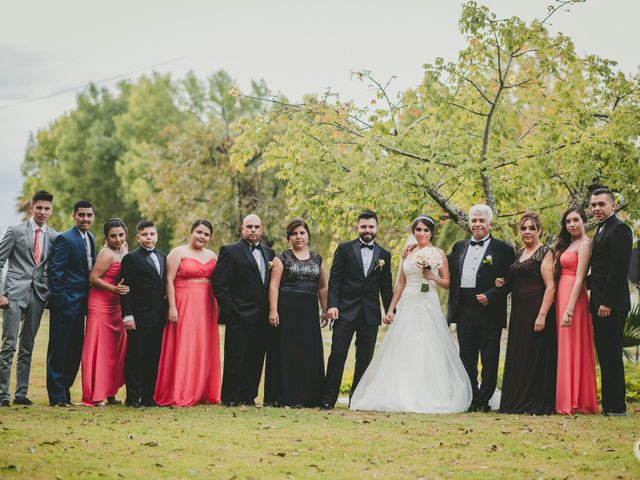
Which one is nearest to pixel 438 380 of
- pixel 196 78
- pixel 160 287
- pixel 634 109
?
pixel 160 287

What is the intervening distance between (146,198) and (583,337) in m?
31.7

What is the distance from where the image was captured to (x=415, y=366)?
10.1 metres

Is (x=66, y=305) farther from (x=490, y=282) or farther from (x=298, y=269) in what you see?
(x=490, y=282)

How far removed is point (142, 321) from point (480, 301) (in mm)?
3834

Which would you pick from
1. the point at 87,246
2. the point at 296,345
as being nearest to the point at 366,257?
the point at 296,345

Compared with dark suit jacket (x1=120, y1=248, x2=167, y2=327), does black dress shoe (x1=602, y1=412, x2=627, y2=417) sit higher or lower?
lower

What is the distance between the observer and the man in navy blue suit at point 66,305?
995 centimetres

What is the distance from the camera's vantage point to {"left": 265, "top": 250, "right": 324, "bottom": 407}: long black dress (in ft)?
34.0

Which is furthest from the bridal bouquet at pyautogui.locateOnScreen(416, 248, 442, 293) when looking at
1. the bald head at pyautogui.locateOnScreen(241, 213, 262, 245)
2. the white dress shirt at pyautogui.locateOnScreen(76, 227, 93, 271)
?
the white dress shirt at pyautogui.locateOnScreen(76, 227, 93, 271)

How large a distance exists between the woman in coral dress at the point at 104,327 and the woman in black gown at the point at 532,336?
14.6 feet

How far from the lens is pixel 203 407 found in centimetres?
997

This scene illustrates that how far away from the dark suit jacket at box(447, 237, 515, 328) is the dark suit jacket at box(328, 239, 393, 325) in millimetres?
859

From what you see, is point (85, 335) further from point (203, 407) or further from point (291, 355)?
point (291, 355)

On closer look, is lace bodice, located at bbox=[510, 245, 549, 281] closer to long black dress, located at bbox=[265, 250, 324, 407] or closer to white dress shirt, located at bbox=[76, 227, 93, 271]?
long black dress, located at bbox=[265, 250, 324, 407]
